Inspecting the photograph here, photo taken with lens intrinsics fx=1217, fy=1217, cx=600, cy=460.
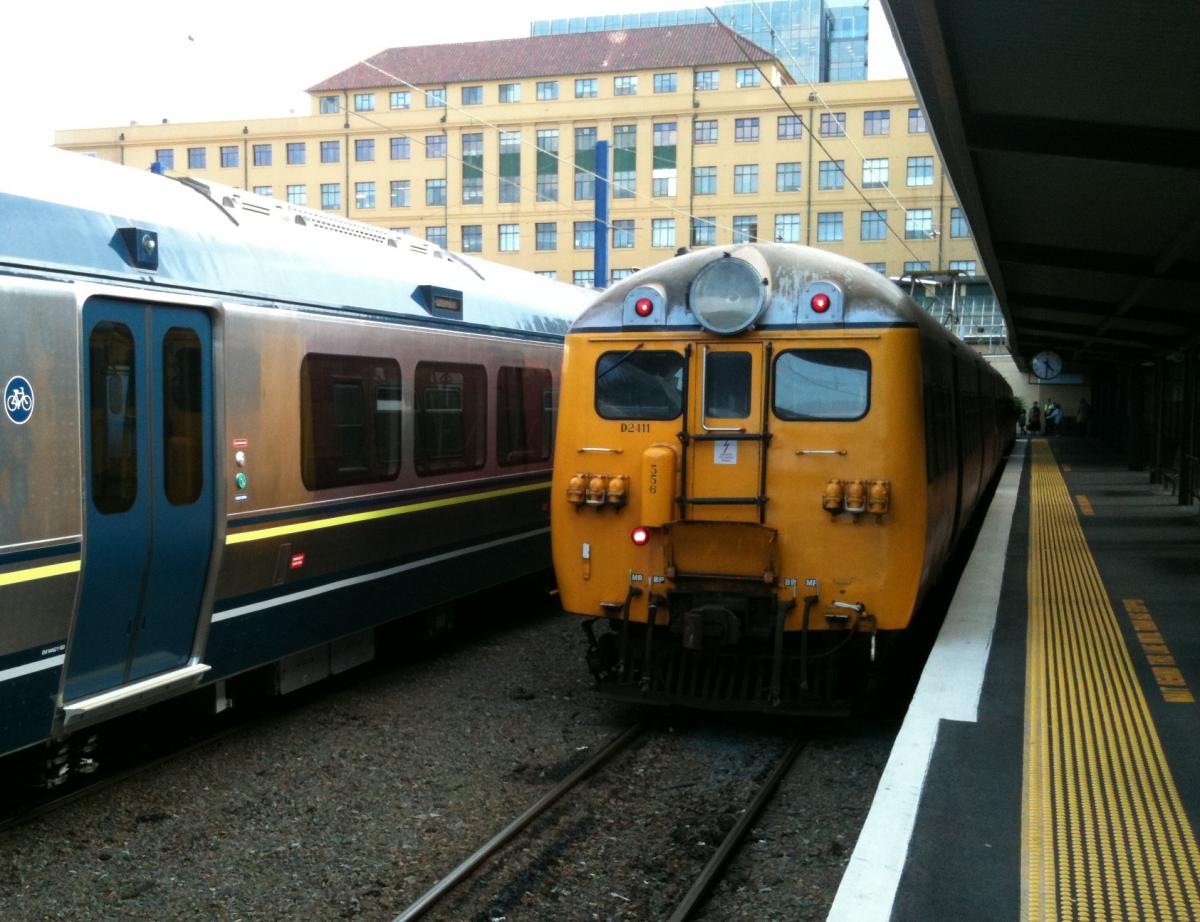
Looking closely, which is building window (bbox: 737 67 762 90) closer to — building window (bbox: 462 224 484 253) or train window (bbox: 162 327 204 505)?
building window (bbox: 462 224 484 253)

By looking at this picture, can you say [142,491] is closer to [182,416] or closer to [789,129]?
[182,416]

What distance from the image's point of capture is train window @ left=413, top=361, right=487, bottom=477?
8875mm

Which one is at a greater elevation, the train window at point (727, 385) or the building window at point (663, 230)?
the building window at point (663, 230)

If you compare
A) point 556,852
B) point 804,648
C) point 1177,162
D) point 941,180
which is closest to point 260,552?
point 556,852

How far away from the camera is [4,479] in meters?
5.30

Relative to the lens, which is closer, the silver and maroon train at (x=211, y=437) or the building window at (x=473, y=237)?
the silver and maroon train at (x=211, y=437)

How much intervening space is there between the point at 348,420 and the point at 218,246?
60.5 inches

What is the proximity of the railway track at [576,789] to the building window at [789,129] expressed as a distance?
5809cm

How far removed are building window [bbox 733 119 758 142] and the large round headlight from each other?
58007mm

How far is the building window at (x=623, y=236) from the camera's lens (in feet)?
211

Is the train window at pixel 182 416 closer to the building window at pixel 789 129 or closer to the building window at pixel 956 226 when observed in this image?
the building window at pixel 789 129

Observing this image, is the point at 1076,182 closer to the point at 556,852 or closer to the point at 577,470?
the point at 577,470

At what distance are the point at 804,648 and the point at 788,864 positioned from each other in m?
1.71

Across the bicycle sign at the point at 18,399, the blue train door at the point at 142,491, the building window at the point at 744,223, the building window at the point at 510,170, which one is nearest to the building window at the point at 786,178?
the building window at the point at 744,223
